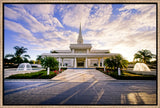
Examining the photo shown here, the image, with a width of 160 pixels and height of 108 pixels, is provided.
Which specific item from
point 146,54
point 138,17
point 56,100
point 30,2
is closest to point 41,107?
point 56,100

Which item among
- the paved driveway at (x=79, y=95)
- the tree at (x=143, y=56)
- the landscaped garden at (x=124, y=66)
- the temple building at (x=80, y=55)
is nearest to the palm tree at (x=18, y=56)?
the temple building at (x=80, y=55)

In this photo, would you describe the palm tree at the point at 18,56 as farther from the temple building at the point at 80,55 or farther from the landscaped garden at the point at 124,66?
the landscaped garden at the point at 124,66

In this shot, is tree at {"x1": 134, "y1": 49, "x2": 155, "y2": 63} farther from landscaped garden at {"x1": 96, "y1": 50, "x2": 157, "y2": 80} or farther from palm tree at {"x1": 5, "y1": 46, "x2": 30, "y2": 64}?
palm tree at {"x1": 5, "y1": 46, "x2": 30, "y2": 64}

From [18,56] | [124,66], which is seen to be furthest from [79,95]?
[18,56]

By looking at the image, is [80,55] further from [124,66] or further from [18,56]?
[18,56]

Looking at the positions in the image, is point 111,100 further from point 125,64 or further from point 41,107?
point 125,64

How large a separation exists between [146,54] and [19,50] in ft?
159

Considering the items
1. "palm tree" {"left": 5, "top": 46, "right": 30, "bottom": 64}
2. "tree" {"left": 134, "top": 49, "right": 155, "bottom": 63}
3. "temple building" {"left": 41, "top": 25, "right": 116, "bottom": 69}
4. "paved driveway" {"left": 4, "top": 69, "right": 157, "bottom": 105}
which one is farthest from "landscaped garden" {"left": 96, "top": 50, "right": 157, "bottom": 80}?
"palm tree" {"left": 5, "top": 46, "right": 30, "bottom": 64}

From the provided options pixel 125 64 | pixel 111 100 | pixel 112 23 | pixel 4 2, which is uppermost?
pixel 112 23

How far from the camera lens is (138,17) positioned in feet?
16.0

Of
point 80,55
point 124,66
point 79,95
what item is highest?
point 80,55

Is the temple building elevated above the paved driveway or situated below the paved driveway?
above

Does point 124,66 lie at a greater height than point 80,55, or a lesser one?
lesser

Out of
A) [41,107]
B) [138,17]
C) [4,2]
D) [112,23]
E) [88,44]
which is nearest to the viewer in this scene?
[41,107]
